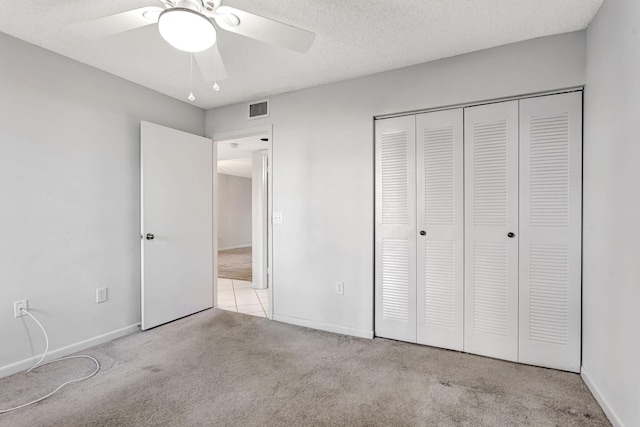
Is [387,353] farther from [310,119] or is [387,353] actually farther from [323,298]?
[310,119]

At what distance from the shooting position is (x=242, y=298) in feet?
14.0

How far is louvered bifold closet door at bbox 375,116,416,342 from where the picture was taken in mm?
2715

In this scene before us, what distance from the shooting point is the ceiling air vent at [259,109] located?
3.39m

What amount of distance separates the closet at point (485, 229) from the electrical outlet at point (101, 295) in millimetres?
2466

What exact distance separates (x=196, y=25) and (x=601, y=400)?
2.90 metres

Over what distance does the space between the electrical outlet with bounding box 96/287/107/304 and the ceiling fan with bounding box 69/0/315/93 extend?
6.89ft

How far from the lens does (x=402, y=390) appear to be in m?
2.01

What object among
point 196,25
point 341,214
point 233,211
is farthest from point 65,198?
point 233,211

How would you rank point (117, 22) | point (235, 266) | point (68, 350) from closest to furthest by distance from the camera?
1. point (117, 22)
2. point (68, 350)
3. point (235, 266)

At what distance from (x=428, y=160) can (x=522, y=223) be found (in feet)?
2.79

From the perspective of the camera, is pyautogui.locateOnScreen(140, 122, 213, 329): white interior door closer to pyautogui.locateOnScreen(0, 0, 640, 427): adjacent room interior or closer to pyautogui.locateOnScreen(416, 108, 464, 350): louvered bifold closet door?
pyautogui.locateOnScreen(0, 0, 640, 427): adjacent room interior

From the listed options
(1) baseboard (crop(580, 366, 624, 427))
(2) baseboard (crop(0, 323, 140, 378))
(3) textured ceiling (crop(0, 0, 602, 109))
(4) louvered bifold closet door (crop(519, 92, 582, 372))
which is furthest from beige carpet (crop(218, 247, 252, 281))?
(1) baseboard (crop(580, 366, 624, 427))

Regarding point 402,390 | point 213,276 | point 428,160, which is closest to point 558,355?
point 402,390

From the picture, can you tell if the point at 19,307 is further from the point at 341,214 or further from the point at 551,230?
the point at 551,230
